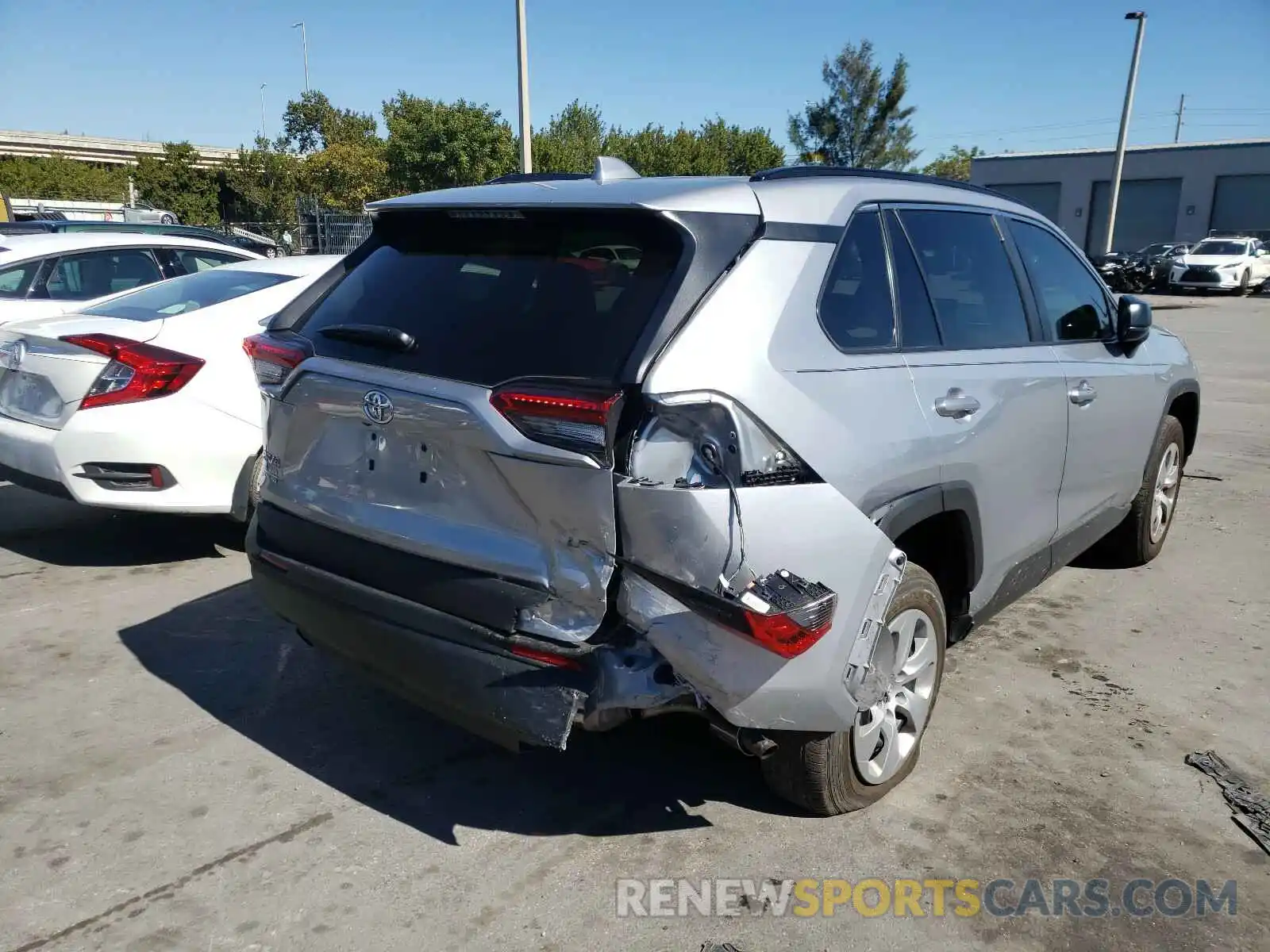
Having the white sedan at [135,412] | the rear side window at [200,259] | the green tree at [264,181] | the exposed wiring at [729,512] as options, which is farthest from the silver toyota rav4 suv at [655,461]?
the green tree at [264,181]

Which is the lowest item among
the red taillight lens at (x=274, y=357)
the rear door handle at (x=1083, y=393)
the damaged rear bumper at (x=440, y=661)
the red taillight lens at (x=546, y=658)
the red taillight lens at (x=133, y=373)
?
the damaged rear bumper at (x=440, y=661)

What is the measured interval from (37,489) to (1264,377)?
14.0 metres

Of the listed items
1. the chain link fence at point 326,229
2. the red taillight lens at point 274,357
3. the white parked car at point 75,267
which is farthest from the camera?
the chain link fence at point 326,229

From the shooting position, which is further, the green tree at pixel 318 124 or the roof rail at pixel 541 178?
the green tree at pixel 318 124

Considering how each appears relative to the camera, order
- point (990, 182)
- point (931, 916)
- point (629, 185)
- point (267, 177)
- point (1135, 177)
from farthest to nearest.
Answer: point (990, 182)
point (1135, 177)
point (267, 177)
point (629, 185)
point (931, 916)

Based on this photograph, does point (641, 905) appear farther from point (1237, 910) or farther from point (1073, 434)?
point (1073, 434)

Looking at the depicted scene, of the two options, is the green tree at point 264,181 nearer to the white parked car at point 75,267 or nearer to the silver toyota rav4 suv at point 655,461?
the white parked car at point 75,267

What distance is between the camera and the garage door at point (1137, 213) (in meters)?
47.1

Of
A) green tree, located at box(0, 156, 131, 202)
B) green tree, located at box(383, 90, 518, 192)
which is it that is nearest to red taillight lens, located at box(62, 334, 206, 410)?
green tree, located at box(383, 90, 518, 192)

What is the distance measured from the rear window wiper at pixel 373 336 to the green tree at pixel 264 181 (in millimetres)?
42328

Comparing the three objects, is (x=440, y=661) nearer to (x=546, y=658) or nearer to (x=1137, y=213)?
(x=546, y=658)

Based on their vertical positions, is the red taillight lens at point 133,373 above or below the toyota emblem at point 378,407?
below

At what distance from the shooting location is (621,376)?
244cm

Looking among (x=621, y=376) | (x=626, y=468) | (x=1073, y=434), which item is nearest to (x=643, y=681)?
(x=626, y=468)
